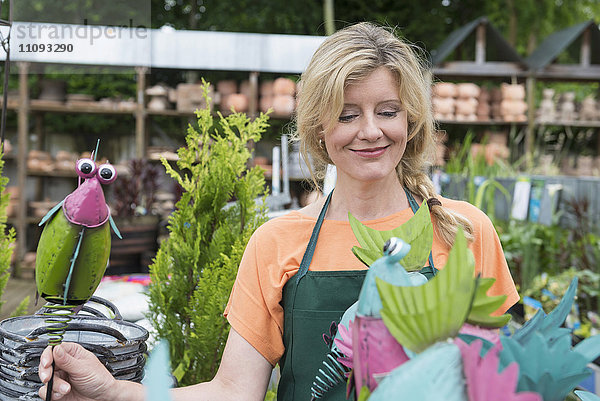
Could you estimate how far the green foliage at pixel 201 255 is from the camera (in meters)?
1.42

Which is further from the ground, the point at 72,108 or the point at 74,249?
the point at 72,108

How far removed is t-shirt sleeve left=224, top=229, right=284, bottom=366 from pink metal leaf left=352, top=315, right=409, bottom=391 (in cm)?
68

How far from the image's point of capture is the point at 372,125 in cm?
93

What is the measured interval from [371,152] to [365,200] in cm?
18

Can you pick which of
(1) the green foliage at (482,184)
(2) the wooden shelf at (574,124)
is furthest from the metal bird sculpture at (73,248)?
(2) the wooden shelf at (574,124)

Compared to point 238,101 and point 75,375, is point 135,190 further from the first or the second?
point 75,375

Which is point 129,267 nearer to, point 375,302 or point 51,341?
point 51,341

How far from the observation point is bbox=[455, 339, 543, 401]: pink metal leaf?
0.33 meters

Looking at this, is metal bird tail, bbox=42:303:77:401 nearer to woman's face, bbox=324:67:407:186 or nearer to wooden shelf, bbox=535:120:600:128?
woman's face, bbox=324:67:407:186

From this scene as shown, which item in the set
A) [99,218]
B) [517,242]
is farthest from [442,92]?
[99,218]

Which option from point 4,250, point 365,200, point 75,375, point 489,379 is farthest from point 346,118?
point 4,250

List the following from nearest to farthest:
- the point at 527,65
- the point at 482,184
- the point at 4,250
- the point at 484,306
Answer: the point at 484,306 → the point at 4,250 → the point at 482,184 → the point at 527,65

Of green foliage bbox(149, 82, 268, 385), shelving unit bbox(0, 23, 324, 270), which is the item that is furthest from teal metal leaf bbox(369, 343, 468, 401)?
shelving unit bbox(0, 23, 324, 270)

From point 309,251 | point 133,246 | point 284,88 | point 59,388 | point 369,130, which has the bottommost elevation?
point 133,246
